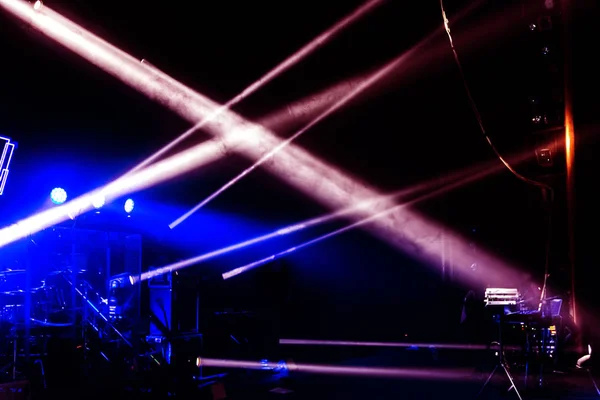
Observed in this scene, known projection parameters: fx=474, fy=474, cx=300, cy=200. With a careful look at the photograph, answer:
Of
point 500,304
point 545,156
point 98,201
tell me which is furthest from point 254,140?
point 500,304

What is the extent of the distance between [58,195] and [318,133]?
4.33 meters

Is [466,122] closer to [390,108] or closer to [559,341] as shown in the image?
[390,108]

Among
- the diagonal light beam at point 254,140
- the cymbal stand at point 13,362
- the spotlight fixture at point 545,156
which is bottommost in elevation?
the cymbal stand at point 13,362

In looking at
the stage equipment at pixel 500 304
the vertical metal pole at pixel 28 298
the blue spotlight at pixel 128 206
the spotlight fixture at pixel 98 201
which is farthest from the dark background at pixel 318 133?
the stage equipment at pixel 500 304

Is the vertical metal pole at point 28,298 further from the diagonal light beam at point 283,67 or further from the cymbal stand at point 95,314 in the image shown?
the diagonal light beam at point 283,67

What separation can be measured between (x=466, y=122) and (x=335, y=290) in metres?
4.18

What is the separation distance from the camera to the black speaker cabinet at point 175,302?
23.7 feet

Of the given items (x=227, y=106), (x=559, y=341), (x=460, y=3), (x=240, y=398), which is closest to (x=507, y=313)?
(x=559, y=341)

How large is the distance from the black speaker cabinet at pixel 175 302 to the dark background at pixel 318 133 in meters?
0.77

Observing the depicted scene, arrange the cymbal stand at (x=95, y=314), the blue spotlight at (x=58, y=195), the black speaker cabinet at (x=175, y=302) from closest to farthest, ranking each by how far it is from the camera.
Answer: the blue spotlight at (x=58, y=195) < the cymbal stand at (x=95, y=314) < the black speaker cabinet at (x=175, y=302)

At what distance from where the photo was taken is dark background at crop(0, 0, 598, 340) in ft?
18.3

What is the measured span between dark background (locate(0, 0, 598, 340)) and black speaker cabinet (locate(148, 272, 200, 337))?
77 centimetres

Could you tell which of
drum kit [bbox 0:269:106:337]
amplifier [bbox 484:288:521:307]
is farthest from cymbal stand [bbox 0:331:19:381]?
amplifier [bbox 484:288:521:307]

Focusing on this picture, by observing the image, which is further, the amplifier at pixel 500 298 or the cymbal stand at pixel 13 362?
the cymbal stand at pixel 13 362
